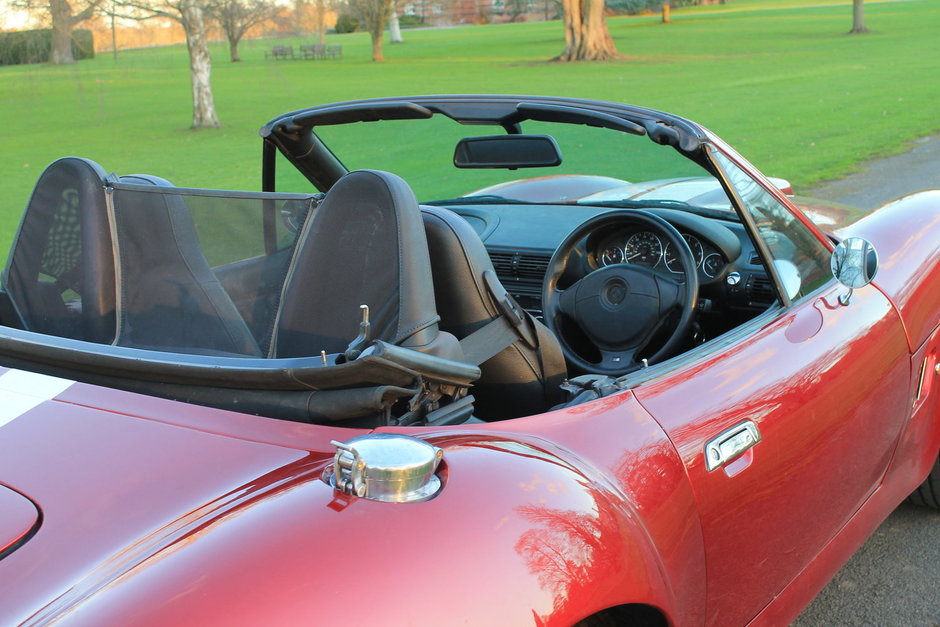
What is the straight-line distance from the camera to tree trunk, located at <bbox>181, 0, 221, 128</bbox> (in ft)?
69.4

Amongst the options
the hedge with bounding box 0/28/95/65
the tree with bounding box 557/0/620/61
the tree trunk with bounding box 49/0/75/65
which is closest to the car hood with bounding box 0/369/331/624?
the tree trunk with bounding box 49/0/75/65

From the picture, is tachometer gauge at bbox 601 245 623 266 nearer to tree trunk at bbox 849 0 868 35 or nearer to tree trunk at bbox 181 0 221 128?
tree trunk at bbox 181 0 221 128

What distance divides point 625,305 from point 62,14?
45.1 ft

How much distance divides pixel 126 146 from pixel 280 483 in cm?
2150

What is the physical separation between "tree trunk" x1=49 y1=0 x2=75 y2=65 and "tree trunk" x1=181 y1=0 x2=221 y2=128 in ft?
15.5

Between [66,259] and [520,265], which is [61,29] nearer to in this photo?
[520,265]

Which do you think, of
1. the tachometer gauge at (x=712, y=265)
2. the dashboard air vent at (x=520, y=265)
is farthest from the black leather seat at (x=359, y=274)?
the dashboard air vent at (x=520, y=265)

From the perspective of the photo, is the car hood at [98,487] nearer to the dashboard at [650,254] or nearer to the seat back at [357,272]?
the seat back at [357,272]

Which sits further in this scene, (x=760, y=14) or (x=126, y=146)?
(x=760, y=14)

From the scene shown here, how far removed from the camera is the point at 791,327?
2641 mm

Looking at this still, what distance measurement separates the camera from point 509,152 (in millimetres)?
3178

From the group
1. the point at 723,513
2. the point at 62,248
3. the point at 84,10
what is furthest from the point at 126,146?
the point at 723,513

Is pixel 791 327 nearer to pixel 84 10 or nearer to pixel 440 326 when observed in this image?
pixel 440 326

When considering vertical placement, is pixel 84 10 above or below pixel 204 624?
above
